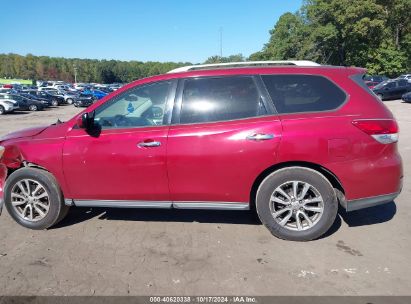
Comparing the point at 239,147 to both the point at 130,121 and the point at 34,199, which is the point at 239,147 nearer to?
the point at 130,121

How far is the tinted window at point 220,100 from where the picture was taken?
389 cm

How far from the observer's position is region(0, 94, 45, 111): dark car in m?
30.0

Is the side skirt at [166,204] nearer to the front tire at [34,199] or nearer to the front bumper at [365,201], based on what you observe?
the front tire at [34,199]

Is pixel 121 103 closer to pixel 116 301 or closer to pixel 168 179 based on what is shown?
pixel 168 179

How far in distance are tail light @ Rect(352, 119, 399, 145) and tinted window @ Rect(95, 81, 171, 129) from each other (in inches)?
Answer: 79.3

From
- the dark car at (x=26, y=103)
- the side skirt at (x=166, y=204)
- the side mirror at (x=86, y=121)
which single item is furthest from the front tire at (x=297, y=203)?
the dark car at (x=26, y=103)

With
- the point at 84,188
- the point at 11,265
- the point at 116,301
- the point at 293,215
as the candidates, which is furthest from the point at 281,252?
the point at 11,265

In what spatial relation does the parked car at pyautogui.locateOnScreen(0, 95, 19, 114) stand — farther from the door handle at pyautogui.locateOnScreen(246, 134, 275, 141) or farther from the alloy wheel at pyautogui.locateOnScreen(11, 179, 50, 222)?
the door handle at pyautogui.locateOnScreen(246, 134, 275, 141)

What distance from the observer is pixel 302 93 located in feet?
12.8

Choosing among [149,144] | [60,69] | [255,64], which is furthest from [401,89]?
[60,69]

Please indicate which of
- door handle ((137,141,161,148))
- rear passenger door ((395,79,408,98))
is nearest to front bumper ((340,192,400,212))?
door handle ((137,141,161,148))

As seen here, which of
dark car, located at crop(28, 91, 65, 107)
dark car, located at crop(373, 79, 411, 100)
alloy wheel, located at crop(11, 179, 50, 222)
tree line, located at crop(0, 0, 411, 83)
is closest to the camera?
alloy wheel, located at crop(11, 179, 50, 222)

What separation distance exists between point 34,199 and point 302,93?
3.23m

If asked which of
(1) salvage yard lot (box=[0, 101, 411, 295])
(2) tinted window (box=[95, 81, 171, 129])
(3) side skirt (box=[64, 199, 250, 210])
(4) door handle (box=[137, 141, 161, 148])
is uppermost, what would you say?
(2) tinted window (box=[95, 81, 171, 129])
